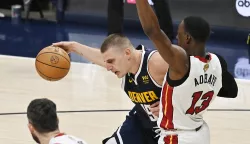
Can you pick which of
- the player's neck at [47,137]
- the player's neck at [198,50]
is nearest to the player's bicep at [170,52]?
the player's neck at [198,50]

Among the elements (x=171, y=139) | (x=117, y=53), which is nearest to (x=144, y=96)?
(x=117, y=53)

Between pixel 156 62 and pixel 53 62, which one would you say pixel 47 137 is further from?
pixel 53 62

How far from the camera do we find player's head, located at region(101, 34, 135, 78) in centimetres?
377

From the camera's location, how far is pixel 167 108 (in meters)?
3.46

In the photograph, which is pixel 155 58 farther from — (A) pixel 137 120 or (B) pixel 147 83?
(A) pixel 137 120

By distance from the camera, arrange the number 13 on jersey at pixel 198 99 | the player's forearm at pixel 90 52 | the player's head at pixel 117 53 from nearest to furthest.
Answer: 1. the number 13 on jersey at pixel 198 99
2. the player's head at pixel 117 53
3. the player's forearm at pixel 90 52

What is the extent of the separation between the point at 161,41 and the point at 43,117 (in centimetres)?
72

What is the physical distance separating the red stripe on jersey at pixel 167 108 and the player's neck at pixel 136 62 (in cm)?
48

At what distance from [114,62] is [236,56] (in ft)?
18.4

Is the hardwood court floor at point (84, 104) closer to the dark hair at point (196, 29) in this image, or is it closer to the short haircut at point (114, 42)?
the short haircut at point (114, 42)

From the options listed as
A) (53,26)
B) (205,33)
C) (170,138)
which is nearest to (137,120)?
→ (170,138)

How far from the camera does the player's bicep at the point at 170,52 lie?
125 inches

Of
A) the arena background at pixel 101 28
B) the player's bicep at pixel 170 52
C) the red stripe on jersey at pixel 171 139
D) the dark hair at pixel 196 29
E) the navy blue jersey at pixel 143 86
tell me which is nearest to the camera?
the player's bicep at pixel 170 52

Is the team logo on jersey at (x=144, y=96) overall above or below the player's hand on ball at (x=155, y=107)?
above
